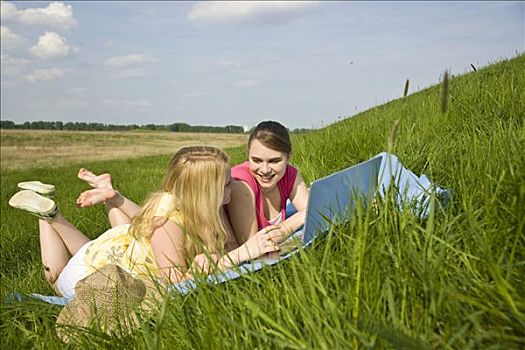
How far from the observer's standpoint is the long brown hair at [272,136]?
379 centimetres

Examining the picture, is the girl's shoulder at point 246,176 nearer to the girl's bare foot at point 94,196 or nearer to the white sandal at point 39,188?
the girl's bare foot at point 94,196

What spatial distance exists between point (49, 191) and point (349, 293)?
3.00 m

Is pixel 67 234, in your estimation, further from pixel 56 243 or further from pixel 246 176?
pixel 246 176

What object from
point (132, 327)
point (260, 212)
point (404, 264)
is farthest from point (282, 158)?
point (404, 264)

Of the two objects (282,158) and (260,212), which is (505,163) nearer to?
(282,158)

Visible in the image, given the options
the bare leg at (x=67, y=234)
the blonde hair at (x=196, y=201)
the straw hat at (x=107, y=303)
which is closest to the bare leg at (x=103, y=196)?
the bare leg at (x=67, y=234)

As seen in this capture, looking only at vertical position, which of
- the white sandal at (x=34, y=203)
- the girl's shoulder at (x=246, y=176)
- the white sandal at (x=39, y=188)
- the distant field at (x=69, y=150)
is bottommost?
the distant field at (x=69, y=150)

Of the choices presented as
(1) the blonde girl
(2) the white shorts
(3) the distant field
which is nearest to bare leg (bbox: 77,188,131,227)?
(1) the blonde girl

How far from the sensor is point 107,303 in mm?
2541

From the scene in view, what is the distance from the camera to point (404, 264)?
166cm

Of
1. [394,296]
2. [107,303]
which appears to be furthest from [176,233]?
[394,296]

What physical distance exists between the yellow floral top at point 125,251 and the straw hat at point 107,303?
0.43 metres

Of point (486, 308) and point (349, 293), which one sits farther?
point (349, 293)

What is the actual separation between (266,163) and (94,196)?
1384 mm
